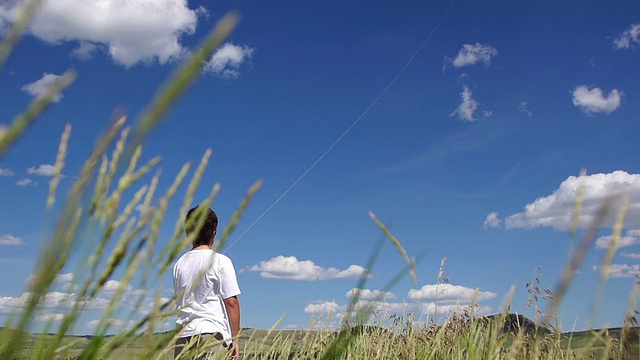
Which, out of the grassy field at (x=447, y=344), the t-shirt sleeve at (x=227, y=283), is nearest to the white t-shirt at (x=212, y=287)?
the t-shirt sleeve at (x=227, y=283)

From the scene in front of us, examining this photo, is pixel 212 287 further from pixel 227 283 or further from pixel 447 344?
pixel 447 344

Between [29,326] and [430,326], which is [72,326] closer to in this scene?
[29,326]

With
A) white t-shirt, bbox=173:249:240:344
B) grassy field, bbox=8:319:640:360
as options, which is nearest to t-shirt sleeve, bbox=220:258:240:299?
white t-shirt, bbox=173:249:240:344

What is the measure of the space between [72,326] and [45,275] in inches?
8.8

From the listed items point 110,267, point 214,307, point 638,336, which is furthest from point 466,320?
point 110,267

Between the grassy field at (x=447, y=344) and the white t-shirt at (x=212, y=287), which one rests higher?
the white t-shirt at (x=212, y=287)

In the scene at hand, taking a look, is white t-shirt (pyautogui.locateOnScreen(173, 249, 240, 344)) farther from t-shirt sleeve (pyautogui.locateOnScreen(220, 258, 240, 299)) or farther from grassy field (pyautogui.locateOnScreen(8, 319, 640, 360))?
grassy field (pyautogui.locateOnScreen(8, 319, 640, 360))

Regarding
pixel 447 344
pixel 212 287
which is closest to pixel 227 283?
pixel 212 287

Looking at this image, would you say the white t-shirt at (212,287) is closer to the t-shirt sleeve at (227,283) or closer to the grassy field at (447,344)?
the t-shirt sleeve at (227,283)

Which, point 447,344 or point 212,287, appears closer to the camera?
point 447,344

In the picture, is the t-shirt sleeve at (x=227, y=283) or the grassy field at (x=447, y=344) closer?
the grassy field at (x=447, y=344)

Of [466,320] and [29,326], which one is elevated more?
[466,320]

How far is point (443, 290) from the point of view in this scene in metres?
3.90

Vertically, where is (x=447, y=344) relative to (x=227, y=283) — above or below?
below
